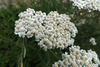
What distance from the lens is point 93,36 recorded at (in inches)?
76.6

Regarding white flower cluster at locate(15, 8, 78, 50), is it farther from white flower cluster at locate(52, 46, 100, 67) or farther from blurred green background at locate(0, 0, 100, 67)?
blurred green background at locate(0, 0, 100, 67)

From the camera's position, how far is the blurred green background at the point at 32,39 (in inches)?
49.7

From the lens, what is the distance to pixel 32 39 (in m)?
1.16

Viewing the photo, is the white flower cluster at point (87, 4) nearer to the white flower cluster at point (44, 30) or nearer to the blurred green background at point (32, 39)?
the blurred green background at point (32, 39)

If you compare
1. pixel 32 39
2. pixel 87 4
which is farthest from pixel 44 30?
pixel 87 4

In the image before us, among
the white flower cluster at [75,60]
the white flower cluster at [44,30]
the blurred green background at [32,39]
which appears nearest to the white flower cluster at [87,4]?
the blurred green background at [32,39]

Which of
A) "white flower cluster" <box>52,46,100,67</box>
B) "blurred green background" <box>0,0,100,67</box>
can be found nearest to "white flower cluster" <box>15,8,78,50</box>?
"white flower cluster" <box>52,46,100,67</box>

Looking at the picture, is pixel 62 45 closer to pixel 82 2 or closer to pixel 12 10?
pixel 82 2

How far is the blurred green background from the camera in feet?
4.14

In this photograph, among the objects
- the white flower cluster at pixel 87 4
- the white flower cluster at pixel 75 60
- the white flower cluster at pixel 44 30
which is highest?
the white flower cluster at pixel 87 4

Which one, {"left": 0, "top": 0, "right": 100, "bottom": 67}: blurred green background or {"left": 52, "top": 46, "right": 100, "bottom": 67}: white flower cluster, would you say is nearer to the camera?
{"left": 52, "top": 46, "right": 100, "bottom": 67}: white flower cluster

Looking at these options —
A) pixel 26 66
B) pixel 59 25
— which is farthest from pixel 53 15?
pixel 26 66

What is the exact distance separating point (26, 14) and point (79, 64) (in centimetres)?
65

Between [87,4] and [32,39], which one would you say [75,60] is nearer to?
[32,39]
